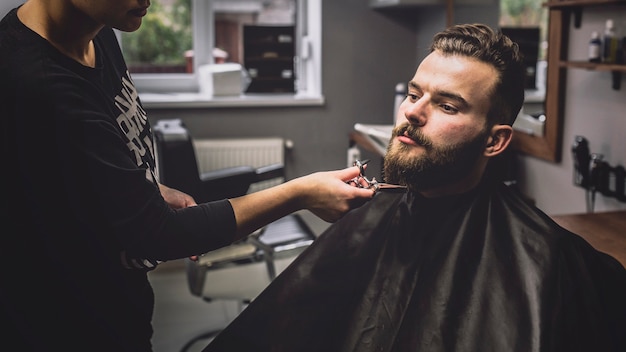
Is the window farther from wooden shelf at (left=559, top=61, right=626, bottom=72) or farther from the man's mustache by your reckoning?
the man's mustache

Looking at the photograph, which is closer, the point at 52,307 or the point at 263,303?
the point at 52,307

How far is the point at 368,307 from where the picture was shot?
1.39 meters

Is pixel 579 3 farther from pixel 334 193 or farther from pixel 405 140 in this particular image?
pixel 334 193

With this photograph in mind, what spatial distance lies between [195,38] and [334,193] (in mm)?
3092

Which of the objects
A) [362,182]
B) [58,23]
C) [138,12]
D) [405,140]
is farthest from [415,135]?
[58,23]

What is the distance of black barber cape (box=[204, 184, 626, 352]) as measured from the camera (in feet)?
3.92

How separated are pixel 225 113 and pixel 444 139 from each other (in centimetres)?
266

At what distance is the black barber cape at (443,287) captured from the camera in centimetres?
120

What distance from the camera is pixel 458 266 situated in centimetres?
132

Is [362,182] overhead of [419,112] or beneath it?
beneath

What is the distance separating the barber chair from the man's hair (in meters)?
1.50

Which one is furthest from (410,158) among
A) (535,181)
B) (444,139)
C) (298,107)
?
(298,107)

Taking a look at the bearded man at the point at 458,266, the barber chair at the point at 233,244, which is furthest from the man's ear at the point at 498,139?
the barber chair at the point at 233,244

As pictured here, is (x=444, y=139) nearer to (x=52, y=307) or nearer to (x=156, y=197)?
(x=156, y=197)
